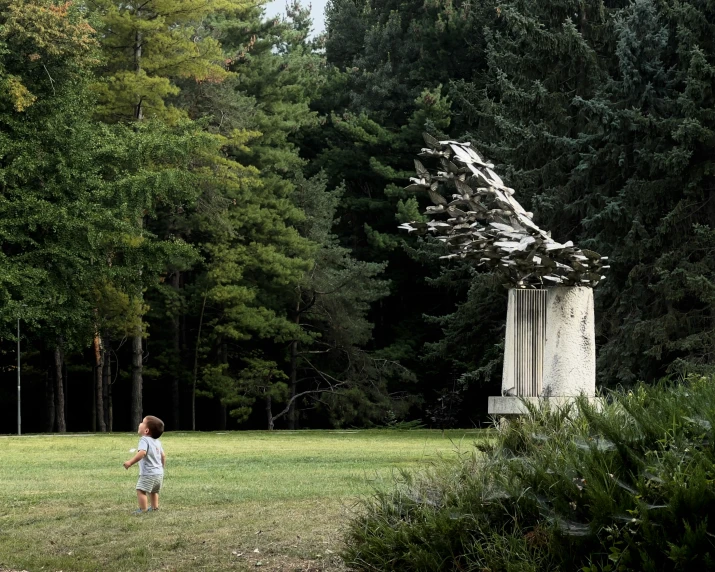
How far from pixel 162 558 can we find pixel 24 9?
1142 inches

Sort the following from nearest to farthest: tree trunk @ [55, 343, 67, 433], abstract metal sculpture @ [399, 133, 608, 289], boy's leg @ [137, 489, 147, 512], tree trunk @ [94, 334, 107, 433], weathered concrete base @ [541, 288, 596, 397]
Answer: boy's leg @ [137, 489, 147, 512], weathered concrete base @ [541, 288, 596, 397], abstract metal sculpture @ [399, 133, 608, 289], tree trunk @ [55, 343, 67, 433], tree trunk @ [94, 334, 107, 433]

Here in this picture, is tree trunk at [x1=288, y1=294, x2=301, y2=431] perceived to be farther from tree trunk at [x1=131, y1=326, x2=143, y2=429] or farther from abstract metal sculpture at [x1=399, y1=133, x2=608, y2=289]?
abstract metal sculpture at [x1=399, y1=133, x2=608, y2=289]

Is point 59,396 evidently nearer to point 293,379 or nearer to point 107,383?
point 107,383

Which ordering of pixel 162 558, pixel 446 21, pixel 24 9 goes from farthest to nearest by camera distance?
pixel 446 21
pixel 24 9
pixel 162 558

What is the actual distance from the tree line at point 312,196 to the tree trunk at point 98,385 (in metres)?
0.15

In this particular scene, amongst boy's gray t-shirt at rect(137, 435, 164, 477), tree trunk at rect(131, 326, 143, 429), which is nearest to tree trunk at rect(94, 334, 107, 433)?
tree trunk at rect(131, 326, 143, 429)

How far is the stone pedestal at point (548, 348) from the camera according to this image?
1296cm

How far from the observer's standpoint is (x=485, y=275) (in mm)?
39219

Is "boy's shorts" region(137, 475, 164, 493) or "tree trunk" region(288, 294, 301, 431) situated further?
"tree trunk" region(288, 294, 301, 431)

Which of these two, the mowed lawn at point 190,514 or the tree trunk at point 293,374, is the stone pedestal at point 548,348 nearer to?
the mowed lawn at point 190,514

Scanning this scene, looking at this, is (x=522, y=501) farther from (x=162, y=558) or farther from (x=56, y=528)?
(x=56, y=528)

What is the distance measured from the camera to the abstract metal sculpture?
13.2m

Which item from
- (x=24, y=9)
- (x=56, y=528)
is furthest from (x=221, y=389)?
(x=56, y=528)

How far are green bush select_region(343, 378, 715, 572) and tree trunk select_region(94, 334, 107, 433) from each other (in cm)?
3582
